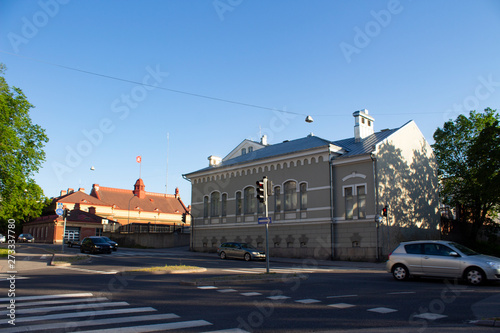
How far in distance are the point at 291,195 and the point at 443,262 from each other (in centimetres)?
1912

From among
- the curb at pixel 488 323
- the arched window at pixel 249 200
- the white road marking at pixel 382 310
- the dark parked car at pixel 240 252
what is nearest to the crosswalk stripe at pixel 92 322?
the white road marking at pixel 382 310

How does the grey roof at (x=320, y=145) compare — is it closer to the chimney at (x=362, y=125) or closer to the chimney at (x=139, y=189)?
the chimney at (x=362, y=125)

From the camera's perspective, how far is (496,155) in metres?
29.2

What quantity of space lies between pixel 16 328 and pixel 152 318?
2.27m

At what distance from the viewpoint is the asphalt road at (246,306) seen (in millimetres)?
7121

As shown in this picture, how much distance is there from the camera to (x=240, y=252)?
94.6 ft

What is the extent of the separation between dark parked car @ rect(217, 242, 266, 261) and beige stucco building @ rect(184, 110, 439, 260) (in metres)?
4.02

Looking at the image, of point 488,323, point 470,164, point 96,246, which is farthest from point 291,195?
point 488,323

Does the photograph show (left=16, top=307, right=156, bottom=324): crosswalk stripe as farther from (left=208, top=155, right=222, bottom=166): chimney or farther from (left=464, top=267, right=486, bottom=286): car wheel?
(left=208, top=155, right=222, bottom=166): chimney

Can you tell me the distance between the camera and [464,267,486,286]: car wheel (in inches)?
498

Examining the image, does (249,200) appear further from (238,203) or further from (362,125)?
(362,125)

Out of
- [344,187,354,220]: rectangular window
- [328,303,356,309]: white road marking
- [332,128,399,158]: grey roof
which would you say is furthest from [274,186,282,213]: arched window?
[328,303,356,309]: white road marking

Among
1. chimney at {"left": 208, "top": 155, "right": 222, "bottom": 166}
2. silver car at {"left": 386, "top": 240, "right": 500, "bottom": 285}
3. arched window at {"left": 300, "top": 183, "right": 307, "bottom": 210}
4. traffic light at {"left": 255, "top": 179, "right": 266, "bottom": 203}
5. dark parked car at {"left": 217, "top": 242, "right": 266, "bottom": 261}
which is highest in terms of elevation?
chimney at {"left": 208, "top": 155, "right": 222, "bottom": 166}

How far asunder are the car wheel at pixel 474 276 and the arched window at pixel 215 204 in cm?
2744
